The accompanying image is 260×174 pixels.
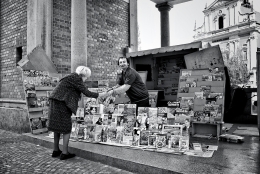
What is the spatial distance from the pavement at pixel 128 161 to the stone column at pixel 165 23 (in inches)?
288

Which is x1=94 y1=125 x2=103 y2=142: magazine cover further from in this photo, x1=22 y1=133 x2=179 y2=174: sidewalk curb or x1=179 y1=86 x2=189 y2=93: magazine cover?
x1=179 y1=86 x2=189 y2=93: magazine cover

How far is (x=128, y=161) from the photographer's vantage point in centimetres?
357

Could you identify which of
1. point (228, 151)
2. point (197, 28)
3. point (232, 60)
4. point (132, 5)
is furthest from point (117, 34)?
point (197, 28)

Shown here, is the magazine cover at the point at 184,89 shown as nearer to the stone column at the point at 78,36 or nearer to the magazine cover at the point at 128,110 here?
the magazine cover at the point at 128,110

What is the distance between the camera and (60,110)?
13.3 ft

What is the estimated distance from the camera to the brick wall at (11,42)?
8000 millimetres

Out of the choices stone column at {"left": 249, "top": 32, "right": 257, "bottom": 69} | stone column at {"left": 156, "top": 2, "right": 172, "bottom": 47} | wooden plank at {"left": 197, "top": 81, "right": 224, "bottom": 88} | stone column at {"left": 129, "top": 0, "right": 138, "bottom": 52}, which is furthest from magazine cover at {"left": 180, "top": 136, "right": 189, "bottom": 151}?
stone column at {"left": 249, "top": 32, "right": 257, "bottom": 69}

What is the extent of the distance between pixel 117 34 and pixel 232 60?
34056mm

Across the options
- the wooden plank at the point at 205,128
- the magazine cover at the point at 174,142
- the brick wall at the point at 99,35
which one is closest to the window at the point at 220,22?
the brick wall at the point at 99,35

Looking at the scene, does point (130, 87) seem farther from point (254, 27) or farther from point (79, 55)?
point (254, 27)

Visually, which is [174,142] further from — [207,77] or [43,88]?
[43,88]

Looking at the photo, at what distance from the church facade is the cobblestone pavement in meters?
35.9

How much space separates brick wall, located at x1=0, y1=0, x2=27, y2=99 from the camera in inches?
315

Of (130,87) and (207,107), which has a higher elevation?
(130,87)
